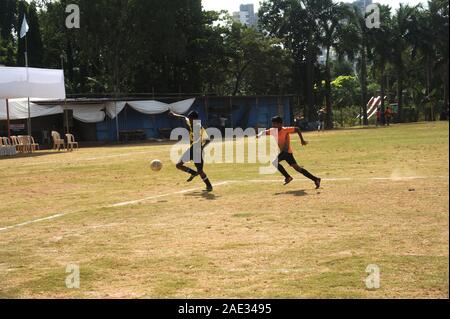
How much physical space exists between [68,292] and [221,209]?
5.16 m

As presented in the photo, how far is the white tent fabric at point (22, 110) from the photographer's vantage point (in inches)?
1444

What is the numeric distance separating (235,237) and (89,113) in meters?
34.5

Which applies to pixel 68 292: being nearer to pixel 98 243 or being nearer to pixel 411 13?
pixel 98 243

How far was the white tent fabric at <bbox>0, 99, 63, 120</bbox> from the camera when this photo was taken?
120 feet

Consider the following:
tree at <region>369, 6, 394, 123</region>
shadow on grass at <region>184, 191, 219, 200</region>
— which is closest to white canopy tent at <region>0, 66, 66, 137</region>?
shadow on grass at <region>184, 191, 219, 200</region>

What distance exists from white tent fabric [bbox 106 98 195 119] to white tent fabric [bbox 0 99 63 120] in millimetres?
3487

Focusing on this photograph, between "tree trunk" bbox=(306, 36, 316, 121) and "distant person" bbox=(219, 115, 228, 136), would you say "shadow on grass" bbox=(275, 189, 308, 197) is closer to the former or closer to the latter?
"distant person" bbox=(219, 115, 228, 136)

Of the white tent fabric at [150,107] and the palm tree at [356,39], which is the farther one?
the palm tree at [356,39]

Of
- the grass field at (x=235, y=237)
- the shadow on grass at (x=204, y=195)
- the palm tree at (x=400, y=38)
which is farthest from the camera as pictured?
the palm tree at (x=400, y=38)

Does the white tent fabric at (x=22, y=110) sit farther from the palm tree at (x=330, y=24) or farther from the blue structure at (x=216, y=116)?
the palm tree at (x=330, y=24)

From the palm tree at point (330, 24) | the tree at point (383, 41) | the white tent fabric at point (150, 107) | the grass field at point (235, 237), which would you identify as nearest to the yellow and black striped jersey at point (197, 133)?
the grass field at point (235, 237)

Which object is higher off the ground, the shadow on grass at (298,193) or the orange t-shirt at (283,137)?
the orange t-shirt at (283,137)

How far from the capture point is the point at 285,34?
193ft

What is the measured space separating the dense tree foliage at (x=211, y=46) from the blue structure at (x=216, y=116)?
15.6ft
